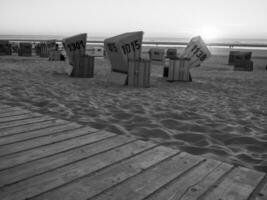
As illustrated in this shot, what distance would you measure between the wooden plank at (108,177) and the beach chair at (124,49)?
6527mm

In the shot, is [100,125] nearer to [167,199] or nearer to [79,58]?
[167,199]

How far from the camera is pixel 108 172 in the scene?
2.58 meters

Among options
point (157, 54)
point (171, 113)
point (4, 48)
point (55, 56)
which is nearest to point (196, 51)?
point (171, 113)

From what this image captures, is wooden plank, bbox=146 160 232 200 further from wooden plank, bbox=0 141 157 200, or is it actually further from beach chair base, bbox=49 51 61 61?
beach chair base, bbox=49 51 61 61

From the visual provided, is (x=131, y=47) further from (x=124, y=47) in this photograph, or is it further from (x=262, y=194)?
(x=262, y=194)

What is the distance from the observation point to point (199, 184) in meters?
2.44

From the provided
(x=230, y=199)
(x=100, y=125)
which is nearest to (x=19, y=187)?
(x=230, y=199)

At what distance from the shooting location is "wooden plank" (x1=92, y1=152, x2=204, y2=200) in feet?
7.22

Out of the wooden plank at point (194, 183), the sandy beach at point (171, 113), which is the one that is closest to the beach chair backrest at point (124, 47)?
the sandy beach at point (171, 113)

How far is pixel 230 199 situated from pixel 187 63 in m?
9.23

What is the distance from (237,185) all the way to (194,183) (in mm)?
354

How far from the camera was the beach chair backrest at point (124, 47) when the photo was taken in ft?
30.6

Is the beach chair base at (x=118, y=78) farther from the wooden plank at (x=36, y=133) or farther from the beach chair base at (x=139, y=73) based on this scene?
the wooden plank at (x=36, y=133)

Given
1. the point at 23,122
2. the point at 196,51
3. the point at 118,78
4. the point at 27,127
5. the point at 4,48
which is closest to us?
the point at 27,127
